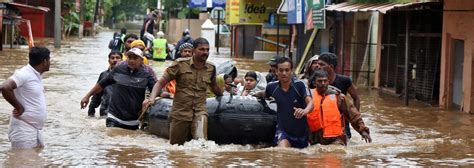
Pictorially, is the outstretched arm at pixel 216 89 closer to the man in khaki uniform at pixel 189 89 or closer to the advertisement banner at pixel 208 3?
the man in khaki uniform at pixel 189 89

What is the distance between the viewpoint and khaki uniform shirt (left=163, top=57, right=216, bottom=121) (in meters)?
9.96

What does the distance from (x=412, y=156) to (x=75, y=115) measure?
6.73 m

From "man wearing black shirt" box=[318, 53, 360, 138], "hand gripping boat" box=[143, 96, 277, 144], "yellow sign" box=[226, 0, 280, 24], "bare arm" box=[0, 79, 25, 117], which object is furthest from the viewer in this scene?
"yellow sign" box=[226, 0, 280, 24]

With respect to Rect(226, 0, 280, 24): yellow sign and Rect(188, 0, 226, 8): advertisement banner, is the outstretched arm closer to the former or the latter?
Rect(226, 0, 280, 24): yellow sign

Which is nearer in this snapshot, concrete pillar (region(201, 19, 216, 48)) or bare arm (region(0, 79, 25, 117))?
bare arm (region(0, 79, 25, 117))

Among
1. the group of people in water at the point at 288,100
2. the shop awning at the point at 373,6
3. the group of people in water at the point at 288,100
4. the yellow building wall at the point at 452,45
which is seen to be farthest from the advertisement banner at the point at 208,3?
the group of people in water at the point at 288,100

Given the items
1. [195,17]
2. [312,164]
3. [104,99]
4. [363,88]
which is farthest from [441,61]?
[195,17]

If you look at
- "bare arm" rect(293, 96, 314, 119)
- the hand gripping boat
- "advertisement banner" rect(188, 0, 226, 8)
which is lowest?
the hand gripping boat

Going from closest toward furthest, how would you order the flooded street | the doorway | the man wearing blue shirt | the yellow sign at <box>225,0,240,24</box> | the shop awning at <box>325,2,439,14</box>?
1. the man wearing blue shirt
2. the flooded street
3. the shop awning at <box>325,2,439,14</box>
4. the doorway
5. the yellow sign at <box>225,0,240,24</box>

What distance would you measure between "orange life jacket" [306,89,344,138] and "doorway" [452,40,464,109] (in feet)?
26.7

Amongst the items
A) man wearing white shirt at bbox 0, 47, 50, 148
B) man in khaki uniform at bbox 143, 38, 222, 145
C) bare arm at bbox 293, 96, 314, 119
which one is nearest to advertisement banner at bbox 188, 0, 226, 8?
man in khaki uniform at bbox 143, 38, 222, 145

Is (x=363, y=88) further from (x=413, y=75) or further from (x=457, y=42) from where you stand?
(x=457, y=42)

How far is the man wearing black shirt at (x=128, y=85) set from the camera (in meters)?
11.4

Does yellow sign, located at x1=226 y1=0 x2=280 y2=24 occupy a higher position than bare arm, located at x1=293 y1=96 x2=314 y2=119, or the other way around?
yellow sign, located at x1=226 y1=0 x2=280 y2=24
